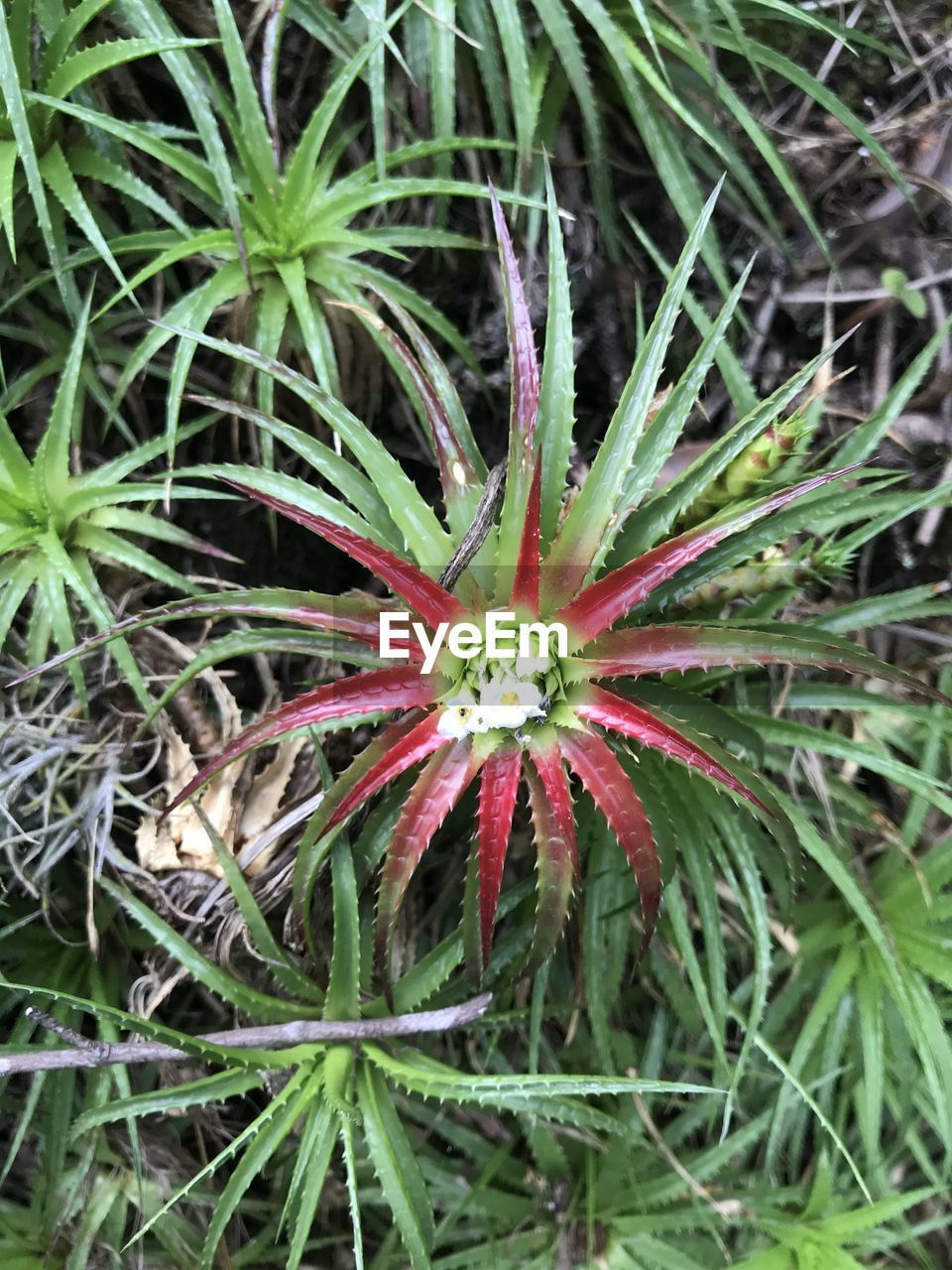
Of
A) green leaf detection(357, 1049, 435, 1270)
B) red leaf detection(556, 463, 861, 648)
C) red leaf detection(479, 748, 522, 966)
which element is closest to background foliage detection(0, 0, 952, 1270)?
green leaf detection(357, 1049, 435, 1270)

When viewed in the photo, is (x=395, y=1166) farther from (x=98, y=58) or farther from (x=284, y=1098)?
(x=98, y=58)

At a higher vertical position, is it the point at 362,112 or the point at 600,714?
the point at 362,112

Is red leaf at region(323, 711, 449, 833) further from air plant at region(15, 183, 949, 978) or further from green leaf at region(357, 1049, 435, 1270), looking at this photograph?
green leaf at region(357, 1049, 435, 1270)

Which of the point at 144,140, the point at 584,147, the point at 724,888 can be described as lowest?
the point at 724,888

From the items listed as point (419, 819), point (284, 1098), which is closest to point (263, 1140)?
point (284, 1098)

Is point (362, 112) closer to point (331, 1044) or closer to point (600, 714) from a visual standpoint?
point (600, 714)

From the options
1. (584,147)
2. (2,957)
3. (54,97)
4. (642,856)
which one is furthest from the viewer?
(584,147)

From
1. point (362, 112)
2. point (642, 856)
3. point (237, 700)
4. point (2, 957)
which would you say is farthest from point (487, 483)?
point (2, 957)
